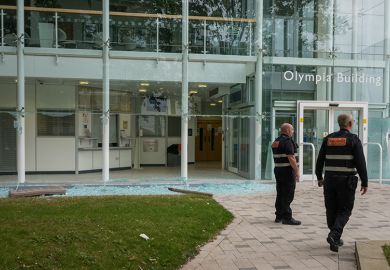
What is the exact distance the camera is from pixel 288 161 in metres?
7.59

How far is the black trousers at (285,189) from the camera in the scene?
762 cm

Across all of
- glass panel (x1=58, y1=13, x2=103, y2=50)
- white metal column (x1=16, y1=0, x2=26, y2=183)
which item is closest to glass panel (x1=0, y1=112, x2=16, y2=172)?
white metal column (x1=16, y1=0, x2=26, y2=183)

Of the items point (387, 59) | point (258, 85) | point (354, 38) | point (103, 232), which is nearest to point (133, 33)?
point (258, 85)

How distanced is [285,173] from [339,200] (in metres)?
1.64

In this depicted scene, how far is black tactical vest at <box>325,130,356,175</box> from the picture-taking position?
6062 millimetres

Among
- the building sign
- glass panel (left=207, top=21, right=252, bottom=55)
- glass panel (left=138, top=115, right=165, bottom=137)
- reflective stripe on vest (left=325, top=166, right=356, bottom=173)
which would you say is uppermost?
glass panel (left=207, top=21, right=252, bottom=55)

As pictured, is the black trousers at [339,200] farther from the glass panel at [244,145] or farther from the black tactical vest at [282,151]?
the glass panel at [244,145]

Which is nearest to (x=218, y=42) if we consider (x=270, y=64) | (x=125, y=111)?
(x=270, y=64)

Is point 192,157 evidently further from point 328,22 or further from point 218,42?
point 328,22

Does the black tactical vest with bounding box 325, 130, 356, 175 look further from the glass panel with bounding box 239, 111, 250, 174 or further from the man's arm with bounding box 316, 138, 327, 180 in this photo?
the glass panel with bounding box 239, 111, 250, 174

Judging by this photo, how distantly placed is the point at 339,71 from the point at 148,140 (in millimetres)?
7724

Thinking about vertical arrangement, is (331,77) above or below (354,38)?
below

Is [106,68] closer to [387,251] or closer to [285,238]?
[285,238]

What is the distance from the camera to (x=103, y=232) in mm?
6137
